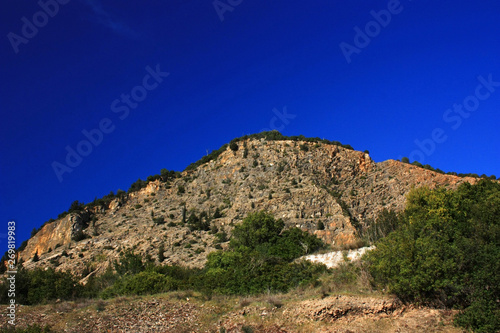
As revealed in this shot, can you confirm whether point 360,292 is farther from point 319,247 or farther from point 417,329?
point 319,247

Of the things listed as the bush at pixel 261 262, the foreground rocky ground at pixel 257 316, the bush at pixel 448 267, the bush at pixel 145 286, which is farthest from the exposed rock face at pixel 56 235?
the bush at pixel 448 267

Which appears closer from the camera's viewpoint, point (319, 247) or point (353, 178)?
point (319, 247)

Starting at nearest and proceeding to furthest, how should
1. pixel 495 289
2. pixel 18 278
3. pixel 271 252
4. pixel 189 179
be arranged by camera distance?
pixel 495 289
pixel 18 278
pixel 271 252
pixel 189 179

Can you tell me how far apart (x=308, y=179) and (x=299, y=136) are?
15.3m

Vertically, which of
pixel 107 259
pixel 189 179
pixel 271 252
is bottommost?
pixel 271 252

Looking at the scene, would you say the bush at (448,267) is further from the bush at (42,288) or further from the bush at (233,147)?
the bush at (233,147)

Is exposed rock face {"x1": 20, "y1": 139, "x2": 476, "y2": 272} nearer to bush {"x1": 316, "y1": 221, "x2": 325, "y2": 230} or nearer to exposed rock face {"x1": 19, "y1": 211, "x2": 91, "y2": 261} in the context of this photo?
exposed rock face {"x1": 19, "y1": 211, "x2": 91, "y2": 261}

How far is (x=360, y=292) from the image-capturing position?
2144 centimetres

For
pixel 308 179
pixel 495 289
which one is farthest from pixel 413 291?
pixel 308 179

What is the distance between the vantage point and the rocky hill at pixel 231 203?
1767 inches

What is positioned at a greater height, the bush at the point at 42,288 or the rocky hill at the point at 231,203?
the rocky hill at the point at 231,203

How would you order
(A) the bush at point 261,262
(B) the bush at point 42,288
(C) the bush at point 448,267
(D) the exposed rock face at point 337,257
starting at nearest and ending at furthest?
(C) the bush at point 448,267 < (A) the bush at point 261,262 < (B) the bush at point 42,288 < (D) the exposed rock face at point 337,257

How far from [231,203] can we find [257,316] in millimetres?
33979

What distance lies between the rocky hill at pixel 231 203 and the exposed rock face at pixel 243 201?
136mm
